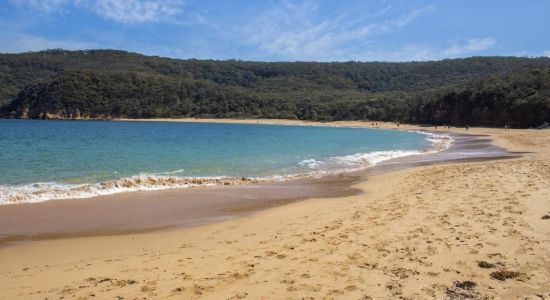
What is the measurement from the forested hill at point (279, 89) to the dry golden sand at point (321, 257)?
183 feet

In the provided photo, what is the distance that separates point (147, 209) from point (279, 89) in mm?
131495

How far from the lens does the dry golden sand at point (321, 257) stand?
5.07 meters

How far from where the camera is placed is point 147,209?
1066 centimetres

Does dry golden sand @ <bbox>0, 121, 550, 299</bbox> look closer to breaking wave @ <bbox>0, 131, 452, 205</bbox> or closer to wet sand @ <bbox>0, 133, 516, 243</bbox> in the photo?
wet sand @ <bbox>0, 133, 516, 243</bbox>

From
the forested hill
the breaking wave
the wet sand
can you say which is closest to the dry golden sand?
the wet sand

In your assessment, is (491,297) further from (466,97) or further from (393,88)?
(393,88)

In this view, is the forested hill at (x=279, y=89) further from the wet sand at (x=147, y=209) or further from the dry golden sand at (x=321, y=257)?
the dry golden sand at (x=321, y=257)

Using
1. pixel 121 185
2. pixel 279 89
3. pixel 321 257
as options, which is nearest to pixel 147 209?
pixel 121 185

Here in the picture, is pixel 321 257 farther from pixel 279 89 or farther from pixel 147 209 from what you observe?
pixel 279 89

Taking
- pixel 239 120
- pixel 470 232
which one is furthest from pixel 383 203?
pixel 239 120

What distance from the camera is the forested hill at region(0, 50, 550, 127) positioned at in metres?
69.5

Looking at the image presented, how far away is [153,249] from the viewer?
7160mm

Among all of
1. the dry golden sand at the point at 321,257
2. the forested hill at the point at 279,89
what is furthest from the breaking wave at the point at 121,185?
the forested hill at the point at 279,89

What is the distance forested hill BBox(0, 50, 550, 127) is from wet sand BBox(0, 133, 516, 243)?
53.2 metres
